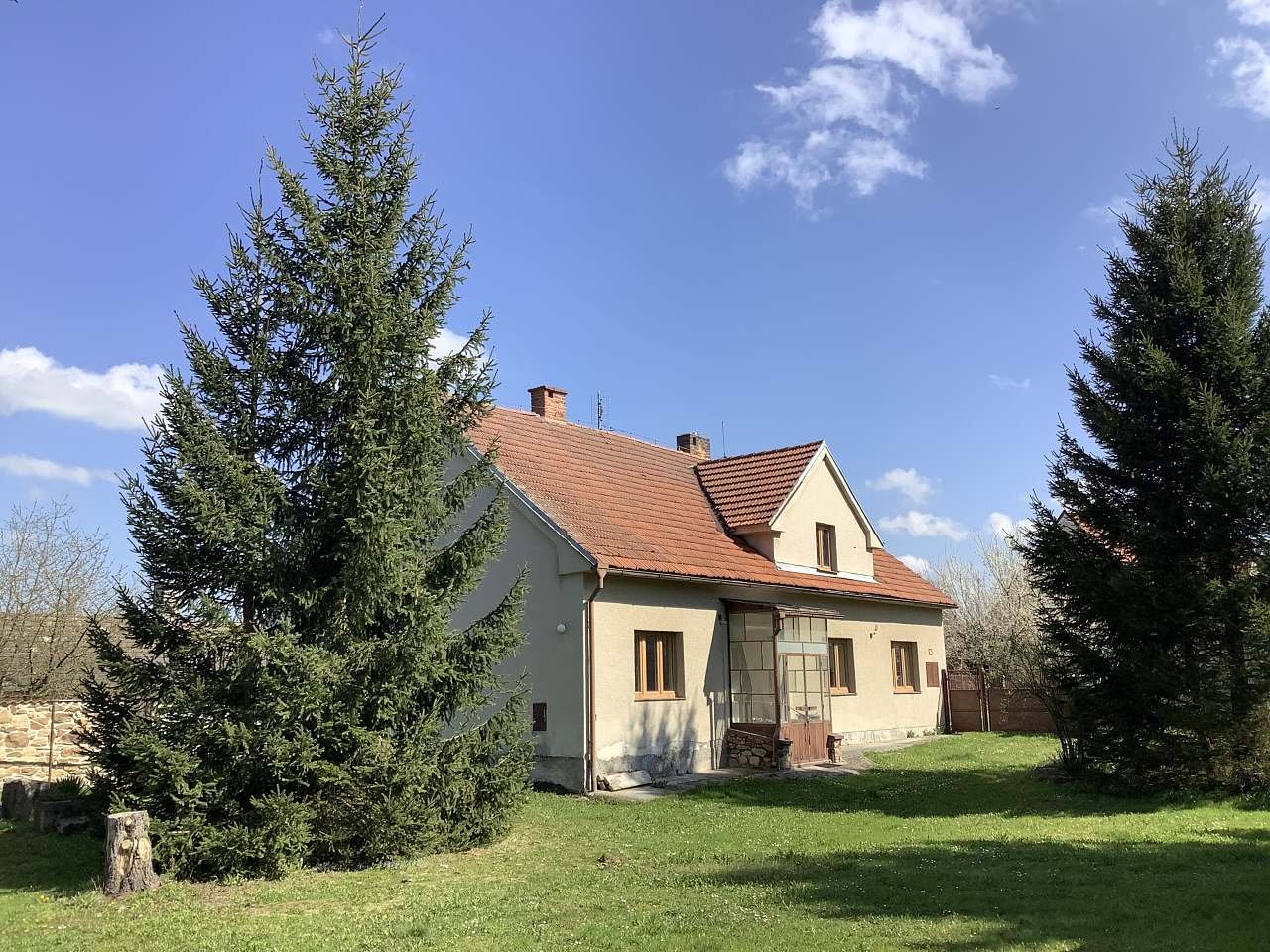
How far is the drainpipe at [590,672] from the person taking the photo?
50.5ft

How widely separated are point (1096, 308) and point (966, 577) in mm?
29342

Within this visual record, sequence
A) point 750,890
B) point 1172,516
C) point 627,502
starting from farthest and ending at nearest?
Answer: point 627,502 → point 1172,516 → point 750,890

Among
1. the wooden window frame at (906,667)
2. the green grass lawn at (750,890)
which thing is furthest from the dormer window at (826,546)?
the green grass lawn at (750,890)

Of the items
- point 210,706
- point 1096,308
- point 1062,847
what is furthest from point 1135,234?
point 210,706

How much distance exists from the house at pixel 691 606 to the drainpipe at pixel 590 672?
0.08ft

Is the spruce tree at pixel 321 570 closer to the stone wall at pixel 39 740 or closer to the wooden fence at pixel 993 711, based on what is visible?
the stone wall at pixel 39 740

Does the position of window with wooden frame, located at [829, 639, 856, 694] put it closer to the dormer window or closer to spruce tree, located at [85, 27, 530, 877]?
the dormer window

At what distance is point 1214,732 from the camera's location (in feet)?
43.1

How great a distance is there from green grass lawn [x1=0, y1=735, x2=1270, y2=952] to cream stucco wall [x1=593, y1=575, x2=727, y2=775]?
2.94m

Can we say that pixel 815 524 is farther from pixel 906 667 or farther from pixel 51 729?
pixel 51 729

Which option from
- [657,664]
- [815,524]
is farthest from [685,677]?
[815,524]

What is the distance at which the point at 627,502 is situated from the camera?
19578 millimetres

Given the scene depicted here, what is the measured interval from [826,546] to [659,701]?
7.89 meters

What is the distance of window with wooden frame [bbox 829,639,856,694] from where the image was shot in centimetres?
2195
